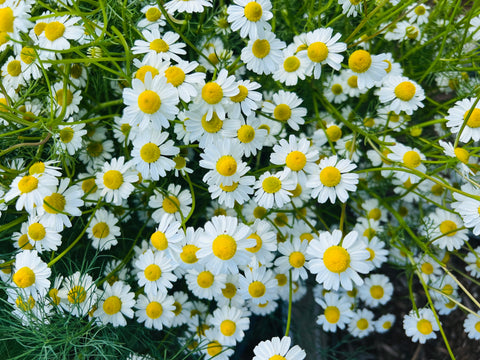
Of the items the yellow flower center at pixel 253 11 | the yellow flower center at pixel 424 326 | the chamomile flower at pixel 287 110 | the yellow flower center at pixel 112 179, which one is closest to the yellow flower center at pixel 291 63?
the chamomile flower at pixel 287 110

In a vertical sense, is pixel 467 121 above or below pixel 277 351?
above

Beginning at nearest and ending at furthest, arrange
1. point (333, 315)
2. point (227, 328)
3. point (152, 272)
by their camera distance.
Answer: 1. point (152, 272)
2. point (227, 328)
3. point (333, 315)

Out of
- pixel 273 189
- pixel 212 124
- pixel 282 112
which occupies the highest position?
pixel 282 112

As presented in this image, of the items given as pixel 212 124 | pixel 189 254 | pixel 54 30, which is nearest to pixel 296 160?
pixel 212 124

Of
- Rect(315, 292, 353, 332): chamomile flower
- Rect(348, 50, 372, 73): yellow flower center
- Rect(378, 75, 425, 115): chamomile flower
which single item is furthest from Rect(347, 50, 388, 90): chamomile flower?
Rect(315, 292, 353, 332): chamomile flower

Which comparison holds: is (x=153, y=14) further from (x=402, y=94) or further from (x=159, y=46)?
(x=402, y=94)

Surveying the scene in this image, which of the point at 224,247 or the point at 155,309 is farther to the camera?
the point at 155,309

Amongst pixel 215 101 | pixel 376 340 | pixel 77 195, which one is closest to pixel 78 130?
pixel 77 195

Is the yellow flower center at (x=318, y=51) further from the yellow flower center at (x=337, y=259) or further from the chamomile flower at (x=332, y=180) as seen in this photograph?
the yellow flower center at (x=337, y=259)
